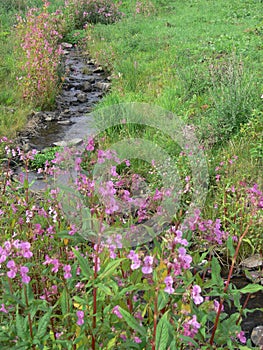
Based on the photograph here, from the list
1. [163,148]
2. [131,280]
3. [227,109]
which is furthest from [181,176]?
[131,280]

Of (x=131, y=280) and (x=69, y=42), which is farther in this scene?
(x=69, y=42)

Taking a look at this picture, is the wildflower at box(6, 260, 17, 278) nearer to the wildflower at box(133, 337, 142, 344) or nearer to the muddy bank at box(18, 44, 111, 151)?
the wildflower at box(133, 337, 142, 344)

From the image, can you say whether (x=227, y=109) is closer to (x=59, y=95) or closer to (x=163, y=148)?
(x=163, y=148)

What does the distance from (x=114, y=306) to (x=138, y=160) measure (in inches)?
141

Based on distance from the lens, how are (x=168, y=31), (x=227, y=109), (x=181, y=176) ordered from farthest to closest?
(x=168, y=31), (x=227, y=109), (x=181, y=176)

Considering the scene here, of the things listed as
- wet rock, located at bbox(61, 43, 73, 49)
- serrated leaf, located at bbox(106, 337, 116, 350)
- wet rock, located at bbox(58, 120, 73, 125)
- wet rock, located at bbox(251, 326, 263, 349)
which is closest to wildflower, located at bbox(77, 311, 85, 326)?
serrated leaf, located at bbox(106, 337, 116, 350)

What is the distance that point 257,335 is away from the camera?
3.15m

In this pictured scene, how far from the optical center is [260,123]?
16.9ft

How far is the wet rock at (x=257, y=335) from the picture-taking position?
10.2ft

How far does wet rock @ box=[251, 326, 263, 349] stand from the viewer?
122 inches


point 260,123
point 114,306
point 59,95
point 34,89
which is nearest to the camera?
point 114,306

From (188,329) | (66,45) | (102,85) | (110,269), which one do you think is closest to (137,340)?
(188,329)

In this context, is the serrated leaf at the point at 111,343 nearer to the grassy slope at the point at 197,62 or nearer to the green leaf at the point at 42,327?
the green leaf at the point at 42,327

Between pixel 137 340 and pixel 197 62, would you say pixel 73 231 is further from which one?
pixel 197 62
